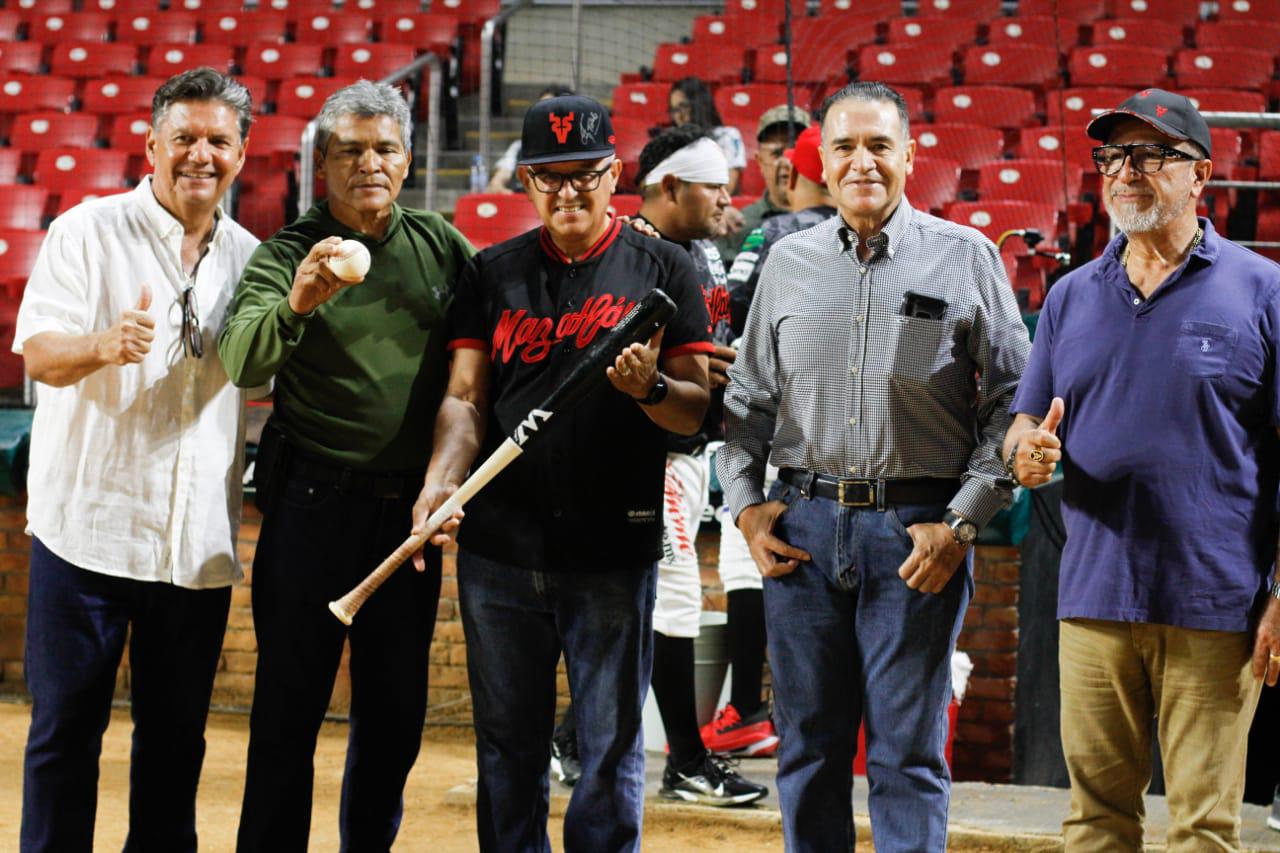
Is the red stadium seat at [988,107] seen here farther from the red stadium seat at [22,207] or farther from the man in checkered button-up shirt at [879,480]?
the man in checkered button-up shirt at [879,480]

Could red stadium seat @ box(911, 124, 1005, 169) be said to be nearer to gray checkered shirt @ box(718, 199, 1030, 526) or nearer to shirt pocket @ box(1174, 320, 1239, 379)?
gray checkered shirt @ box(718, 199, 1030, 526)

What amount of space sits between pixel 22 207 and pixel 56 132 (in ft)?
4.56

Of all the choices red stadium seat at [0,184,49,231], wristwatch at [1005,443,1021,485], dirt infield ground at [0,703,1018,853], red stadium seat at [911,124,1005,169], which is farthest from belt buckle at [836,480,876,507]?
red stadium seat at [0,184,49,231]

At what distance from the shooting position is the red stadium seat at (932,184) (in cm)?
799

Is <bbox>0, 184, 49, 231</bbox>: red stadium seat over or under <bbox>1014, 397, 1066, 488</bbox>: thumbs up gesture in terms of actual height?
over

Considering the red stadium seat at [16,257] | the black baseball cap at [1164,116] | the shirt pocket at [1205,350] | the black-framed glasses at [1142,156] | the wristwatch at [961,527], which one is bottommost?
the wristwatch at [961,527]

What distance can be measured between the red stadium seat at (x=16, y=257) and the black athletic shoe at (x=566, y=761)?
13.6ft

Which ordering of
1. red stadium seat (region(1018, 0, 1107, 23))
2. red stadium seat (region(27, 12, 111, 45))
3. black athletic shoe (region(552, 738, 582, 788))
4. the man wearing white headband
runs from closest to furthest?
1. the man wearing white headband
2. black athletic shoe (region(552, 738, 582, 788))
3. red stadium seat (region(1018, 0, 1107, 23))
4. red stadium seat (region(27, 12, 111, 45))

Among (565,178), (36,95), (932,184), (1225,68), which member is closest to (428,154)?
(932,184)

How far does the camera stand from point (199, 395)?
3.27m

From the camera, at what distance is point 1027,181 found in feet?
26.4

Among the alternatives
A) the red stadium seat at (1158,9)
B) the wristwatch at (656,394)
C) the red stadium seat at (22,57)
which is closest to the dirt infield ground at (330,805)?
the wristwatch at (656,394)

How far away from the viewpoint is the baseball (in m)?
2.88

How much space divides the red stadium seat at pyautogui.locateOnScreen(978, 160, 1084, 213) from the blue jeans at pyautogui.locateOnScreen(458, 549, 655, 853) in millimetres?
5471
